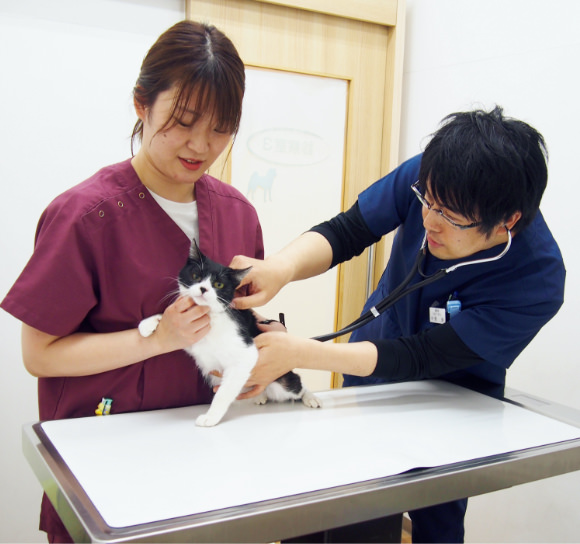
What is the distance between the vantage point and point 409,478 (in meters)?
0.88

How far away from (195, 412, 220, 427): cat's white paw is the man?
11cm

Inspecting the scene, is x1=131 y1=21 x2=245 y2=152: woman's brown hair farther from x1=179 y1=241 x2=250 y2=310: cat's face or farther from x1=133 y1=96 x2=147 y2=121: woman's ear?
x1=179 y1=241 x2=250 y2=310: cat's face

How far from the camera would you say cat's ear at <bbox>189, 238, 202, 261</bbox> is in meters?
1.06

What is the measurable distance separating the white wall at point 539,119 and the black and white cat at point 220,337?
1.12 meters

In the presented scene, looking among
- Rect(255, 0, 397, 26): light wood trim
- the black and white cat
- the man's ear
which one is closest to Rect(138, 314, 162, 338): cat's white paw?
the black and white cat

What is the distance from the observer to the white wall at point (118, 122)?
1.88 m

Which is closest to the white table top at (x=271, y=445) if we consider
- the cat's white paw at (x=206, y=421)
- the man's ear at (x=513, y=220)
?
the cat's white paw at (x=206, y=421)

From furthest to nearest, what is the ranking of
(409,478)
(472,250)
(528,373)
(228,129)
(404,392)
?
1. (528,373)
2. (404,392)
3. (472,250)
4. (228,129)
5. (409,478)

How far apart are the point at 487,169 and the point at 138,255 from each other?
671mm

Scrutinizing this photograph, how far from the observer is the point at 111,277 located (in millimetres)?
1026

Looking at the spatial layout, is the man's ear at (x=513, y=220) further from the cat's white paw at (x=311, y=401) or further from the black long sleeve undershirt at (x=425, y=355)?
the cat's white paw at (x=311, y=401)

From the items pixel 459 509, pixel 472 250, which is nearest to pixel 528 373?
pixel 459 509

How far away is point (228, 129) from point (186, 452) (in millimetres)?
572

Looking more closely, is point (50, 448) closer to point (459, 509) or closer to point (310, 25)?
point (459, 509)
